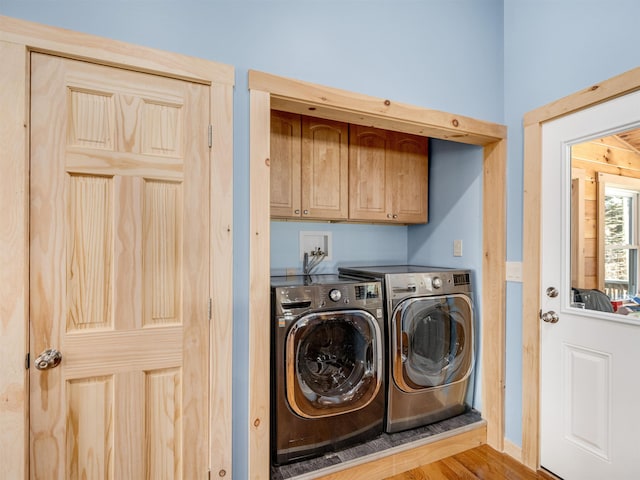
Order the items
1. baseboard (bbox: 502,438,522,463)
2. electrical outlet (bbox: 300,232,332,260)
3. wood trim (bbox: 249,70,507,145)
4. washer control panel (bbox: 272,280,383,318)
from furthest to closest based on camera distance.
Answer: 1. electrical outlet (bbox: 300,232,332,260)
2. baseboard (bbox: 502,438,522,463)
3. washer control panel (bbox: 272,280,383,318)
4. wood trim (bbox: 249,70,507,145)

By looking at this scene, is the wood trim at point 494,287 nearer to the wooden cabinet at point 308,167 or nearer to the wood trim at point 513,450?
the wood trim at point 513,450

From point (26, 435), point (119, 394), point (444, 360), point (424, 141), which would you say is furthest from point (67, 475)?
point (424, 141)

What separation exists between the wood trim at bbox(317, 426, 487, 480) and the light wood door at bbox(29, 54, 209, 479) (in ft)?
2.65

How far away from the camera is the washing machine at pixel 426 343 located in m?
2.04

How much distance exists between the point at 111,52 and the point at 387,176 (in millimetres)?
1808

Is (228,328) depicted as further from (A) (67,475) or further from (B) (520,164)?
(B) (520,164)

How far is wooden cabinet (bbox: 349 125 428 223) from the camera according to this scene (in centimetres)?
241

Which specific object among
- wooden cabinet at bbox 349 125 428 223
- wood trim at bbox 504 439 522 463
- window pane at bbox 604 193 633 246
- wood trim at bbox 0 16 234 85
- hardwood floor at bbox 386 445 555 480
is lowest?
hardwood floor at bbox 386 445 555 480

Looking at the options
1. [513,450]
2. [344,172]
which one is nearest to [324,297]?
[344,172]

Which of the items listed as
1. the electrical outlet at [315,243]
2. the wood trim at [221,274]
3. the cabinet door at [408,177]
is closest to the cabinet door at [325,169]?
the electrical outlet at [315,243]

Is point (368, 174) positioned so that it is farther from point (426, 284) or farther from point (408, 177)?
point (426, 284)

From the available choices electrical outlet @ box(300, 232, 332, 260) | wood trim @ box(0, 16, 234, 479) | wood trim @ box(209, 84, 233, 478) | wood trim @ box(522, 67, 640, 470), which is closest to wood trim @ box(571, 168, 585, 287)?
wood trim @ box(522, 67, 640, 470)

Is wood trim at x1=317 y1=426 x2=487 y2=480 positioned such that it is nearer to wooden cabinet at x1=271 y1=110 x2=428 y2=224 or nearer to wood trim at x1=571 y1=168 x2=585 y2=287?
wood trim at x1=571 y1=168 x2=585 y2=287

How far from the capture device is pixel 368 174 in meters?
2.46
